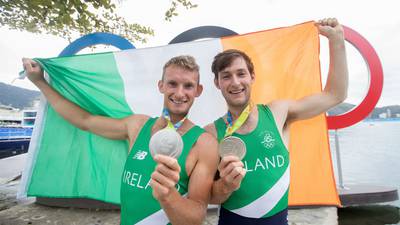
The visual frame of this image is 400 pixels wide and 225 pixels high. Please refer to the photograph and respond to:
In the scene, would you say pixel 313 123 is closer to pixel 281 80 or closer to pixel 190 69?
pixel 281 80

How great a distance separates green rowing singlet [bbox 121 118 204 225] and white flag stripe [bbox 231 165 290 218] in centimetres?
56

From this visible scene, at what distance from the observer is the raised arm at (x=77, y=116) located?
2471 mm

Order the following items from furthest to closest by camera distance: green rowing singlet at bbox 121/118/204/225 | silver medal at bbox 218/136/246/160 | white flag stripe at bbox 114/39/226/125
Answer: white flag stripe at bbox 114/39/226/125, green rowing singlet at bbox 121/118/204/225, silver medal at bbox 218/136/246/160

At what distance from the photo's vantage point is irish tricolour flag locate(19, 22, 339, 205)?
280cm

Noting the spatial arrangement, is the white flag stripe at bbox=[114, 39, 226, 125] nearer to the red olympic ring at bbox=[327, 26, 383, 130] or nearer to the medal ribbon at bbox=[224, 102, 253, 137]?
the medal ribbon at bbox=[224, 102, 253, 137]

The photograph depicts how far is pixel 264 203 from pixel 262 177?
21 cm

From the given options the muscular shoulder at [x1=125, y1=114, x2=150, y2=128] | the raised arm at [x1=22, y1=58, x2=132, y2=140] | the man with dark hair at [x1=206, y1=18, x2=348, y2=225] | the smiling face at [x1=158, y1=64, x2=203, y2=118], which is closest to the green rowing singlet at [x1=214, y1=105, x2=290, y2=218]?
the man with dark hair at [x1=206, y1=18, x2=348, y2=225]

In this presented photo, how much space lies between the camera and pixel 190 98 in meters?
1.80

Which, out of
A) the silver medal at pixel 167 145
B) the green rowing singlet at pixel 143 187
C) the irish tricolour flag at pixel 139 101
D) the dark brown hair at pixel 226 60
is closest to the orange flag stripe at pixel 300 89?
the irish tricolour flag at pixel 139 101

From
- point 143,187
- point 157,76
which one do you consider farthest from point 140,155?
point 157,76

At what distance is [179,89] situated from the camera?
1.76m

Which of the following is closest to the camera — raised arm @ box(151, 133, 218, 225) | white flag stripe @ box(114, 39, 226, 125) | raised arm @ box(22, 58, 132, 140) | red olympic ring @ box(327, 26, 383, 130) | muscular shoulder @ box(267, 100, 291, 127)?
raised arm @ box(151, 133, 218, 225)

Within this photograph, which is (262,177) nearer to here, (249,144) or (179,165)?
(249,144)

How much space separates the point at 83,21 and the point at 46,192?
137 inches
